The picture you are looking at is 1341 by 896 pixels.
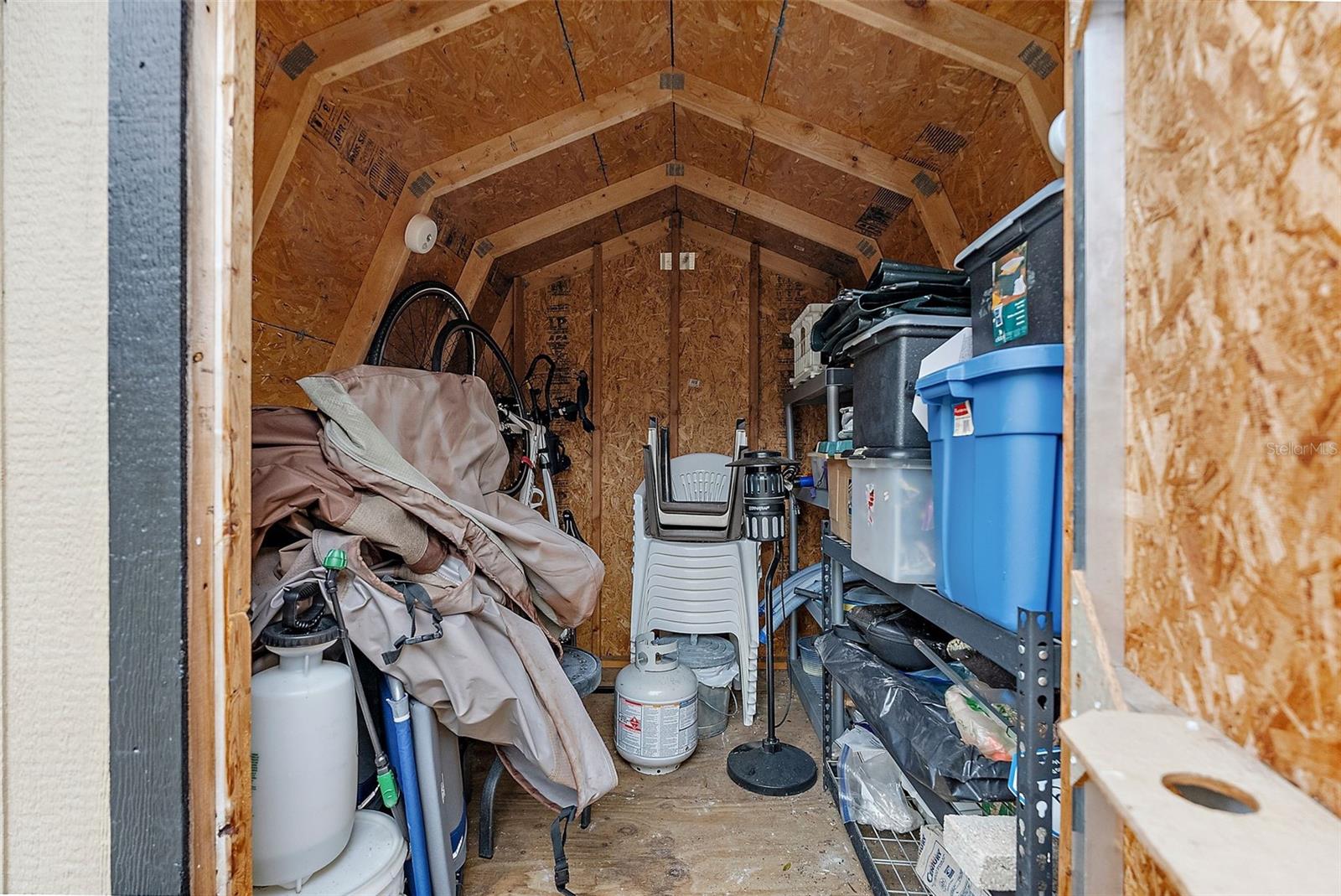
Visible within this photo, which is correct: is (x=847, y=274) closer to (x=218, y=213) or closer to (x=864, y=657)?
(x=864, y=657)

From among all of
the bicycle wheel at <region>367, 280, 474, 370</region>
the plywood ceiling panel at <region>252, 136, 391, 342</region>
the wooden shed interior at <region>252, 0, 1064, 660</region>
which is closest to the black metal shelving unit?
the wooden shed interior at <region>252, 0, 1064, 660</region>

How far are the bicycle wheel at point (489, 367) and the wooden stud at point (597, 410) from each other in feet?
1.31

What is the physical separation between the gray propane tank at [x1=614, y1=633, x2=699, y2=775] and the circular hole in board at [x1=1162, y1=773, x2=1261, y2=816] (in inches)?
65.6

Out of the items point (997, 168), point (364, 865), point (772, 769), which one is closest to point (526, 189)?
point (997, 168)

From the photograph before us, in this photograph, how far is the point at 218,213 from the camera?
2.49 ft

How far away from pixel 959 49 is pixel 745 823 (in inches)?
86.2

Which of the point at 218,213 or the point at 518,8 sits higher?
the point at 518,8

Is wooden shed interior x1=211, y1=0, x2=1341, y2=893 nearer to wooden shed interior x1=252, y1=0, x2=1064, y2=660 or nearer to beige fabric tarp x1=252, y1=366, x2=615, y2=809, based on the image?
wooden shed interior x1=252, y1=0, x2=1064, y2=660

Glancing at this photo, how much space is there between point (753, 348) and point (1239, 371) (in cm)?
253

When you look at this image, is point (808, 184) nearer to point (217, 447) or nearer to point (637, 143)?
point (637, 143)

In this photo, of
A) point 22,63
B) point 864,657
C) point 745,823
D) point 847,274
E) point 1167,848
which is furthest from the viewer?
point 847,274

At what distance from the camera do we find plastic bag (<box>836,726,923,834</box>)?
1604mm

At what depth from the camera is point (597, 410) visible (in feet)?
9.96

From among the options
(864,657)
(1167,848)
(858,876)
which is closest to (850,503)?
(864,657)
